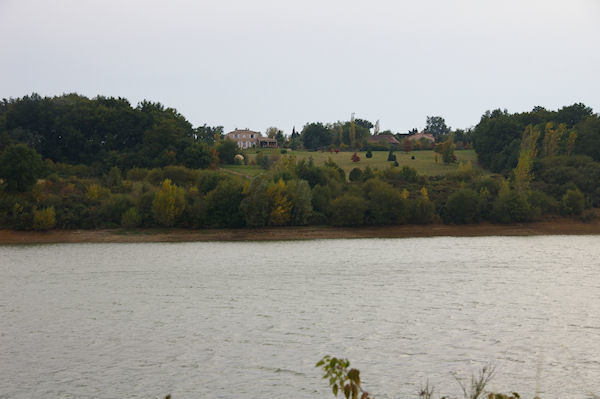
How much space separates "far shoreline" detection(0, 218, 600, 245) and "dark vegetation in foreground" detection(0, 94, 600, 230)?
3.73ft

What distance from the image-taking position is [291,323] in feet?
93.5

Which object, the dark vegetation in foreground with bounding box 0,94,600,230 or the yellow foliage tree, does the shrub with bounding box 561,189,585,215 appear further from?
the yellow foliage tree

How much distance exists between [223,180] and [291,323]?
169 ft

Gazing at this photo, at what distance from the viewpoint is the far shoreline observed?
66562 millimetres

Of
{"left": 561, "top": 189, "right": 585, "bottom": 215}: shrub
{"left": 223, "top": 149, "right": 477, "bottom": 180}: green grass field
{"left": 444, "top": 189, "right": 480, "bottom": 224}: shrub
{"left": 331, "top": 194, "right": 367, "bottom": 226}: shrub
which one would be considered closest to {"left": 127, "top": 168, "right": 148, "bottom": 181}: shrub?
Answer: {"left": 223, "top": 149, "right": 477, "bottom": 180}: green grass field

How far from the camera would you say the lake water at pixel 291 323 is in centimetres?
2070

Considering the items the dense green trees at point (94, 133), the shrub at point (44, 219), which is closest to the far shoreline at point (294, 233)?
the shrub at point (44, 219)

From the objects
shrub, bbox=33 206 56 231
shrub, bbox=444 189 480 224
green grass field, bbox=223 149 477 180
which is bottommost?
shrub, bbox=33 206 56 231

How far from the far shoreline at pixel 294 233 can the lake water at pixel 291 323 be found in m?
14.4

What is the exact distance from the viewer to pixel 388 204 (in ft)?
239

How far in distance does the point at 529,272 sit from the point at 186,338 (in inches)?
1040

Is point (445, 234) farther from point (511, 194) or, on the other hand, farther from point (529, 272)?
point (529, 272)

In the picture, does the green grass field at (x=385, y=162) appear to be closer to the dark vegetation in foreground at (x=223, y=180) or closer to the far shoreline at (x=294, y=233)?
the dark vegetation in foreground at (x=223, y=180)

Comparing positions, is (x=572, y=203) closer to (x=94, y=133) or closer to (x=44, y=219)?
(x=44, y=219)
